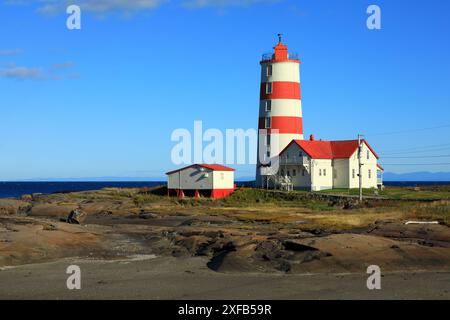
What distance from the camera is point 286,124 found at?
61406 millimetres

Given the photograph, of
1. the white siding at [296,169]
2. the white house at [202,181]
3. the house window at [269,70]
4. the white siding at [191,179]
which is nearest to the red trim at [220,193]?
the white house at [202,181]

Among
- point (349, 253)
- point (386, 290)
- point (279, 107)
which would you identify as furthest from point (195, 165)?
point (386, 290)

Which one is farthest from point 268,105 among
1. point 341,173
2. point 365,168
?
point 365,168

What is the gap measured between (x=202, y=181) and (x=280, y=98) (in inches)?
398

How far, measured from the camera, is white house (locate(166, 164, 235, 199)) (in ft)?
202

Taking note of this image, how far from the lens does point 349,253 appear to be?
22609mm

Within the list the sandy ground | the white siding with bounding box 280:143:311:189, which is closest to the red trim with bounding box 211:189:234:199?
the white siding with bounding box 280:143:311:189

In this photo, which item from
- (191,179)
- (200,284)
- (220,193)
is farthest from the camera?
(191,179)

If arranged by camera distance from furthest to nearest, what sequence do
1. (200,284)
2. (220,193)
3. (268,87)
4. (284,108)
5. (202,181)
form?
(202,181)
(220,193)
(268,87)
(284,108)
(200,284)

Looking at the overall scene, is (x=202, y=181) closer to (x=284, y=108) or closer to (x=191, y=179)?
(x=191, y=179)

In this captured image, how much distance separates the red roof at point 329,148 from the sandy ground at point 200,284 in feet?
128

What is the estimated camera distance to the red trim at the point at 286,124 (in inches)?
2403

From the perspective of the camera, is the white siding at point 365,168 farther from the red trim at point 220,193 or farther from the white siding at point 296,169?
the red trim at point 220,193
